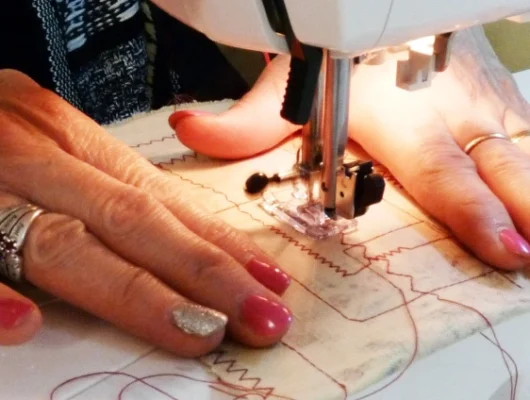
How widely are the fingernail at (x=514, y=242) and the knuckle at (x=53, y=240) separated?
0.34 m

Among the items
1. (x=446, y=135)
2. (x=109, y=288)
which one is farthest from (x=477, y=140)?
(x=109, y=288)

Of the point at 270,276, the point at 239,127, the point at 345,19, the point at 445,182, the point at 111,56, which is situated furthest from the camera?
the point at 111,56

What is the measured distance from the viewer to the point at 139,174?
66 centimetres

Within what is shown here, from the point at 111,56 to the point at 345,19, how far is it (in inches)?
20.4

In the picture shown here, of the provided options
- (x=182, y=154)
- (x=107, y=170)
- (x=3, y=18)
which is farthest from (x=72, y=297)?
(x=3, y=18)

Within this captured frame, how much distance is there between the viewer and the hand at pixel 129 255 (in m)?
0.52

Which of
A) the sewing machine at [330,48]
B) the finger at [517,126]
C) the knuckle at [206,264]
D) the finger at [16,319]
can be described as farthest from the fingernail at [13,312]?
the finger at [517,126]

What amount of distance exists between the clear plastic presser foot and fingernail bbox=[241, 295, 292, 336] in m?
0.16

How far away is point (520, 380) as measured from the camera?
526 mm

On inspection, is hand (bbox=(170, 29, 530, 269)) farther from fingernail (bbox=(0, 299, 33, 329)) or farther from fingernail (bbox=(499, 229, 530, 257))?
fingernail (bbox=(0, 299, 33, 329))

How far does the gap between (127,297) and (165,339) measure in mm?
43

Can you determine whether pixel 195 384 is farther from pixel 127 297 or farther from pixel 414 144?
pixel 414 144

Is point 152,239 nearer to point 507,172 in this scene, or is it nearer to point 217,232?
point 217,232

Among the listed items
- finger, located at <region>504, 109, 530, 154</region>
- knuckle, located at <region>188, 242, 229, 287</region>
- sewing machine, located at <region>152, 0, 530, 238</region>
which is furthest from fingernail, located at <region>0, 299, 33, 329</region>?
finger, located at <region>504, 109, 530, 154</region>
